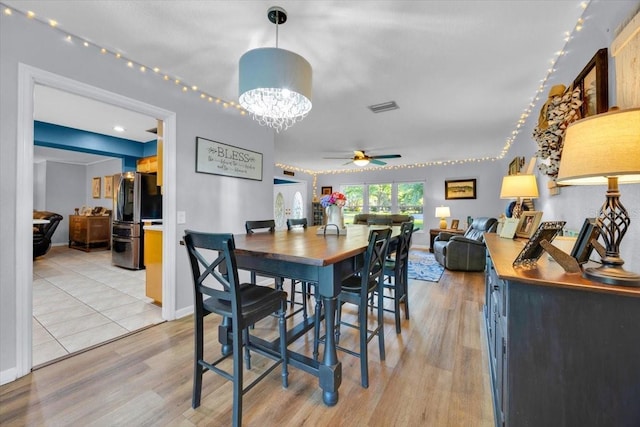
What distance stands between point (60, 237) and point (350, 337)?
8839mm

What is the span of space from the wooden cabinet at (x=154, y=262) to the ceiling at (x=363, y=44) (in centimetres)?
161

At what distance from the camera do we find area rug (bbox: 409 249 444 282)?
14.3ft

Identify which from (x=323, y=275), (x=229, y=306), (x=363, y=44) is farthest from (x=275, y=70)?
(x=229, y=306)

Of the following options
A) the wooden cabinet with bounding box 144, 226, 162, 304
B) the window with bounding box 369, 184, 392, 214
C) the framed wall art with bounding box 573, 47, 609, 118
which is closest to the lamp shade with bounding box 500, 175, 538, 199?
→ the framed wall art with bounding box 573, 47, 609, 118

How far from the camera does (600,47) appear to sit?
64.2 inches

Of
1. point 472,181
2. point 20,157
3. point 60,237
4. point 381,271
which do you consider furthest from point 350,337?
point 60,237

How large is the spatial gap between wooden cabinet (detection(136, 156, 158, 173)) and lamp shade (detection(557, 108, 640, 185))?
224 inches

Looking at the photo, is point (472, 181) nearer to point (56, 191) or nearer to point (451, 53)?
point (451, 53)

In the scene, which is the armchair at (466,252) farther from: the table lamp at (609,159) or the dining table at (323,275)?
the table lamp at (609,159)

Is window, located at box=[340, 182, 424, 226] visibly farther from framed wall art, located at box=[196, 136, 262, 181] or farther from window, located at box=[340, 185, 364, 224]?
framed wall art, located at box=[196, 136, 262, 181]

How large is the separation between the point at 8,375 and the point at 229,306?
1604 millimetres

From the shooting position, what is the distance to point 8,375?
1711 millimetres

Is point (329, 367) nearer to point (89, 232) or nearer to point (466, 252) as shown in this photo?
point (466, 252)

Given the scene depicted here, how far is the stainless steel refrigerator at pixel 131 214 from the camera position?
4546 mm
